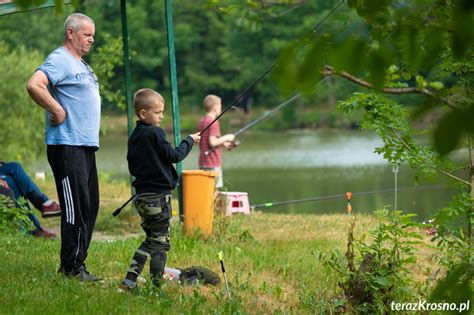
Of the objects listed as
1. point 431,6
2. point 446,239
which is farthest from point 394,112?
point 431,6

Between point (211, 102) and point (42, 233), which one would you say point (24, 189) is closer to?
point (42, 233)

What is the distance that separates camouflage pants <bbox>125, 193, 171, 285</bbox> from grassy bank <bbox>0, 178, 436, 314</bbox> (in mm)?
131

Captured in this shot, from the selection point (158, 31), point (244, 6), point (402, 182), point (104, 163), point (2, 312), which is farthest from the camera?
point (158, 31)

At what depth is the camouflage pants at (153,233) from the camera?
4793 millimetres

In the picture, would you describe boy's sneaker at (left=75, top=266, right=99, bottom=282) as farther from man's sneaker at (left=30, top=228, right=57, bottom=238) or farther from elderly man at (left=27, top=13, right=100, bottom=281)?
man's sneaker at (left=30, top=228, right=57, bottom=238)

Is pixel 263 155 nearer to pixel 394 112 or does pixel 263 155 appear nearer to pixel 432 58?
pixel 394 112

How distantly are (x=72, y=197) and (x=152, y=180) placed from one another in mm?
412

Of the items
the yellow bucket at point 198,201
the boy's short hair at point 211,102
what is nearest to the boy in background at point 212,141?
the boy's short hair at point 211,102

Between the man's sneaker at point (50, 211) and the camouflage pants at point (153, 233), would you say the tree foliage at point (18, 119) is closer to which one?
the man's sneaker at point (50, 211)

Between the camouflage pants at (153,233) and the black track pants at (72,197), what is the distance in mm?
283

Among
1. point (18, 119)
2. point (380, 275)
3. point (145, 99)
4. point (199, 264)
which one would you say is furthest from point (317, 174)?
point (145, 99)

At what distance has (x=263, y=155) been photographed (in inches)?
963

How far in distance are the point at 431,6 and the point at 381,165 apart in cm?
1881

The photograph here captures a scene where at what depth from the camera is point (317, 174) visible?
19344 mm
